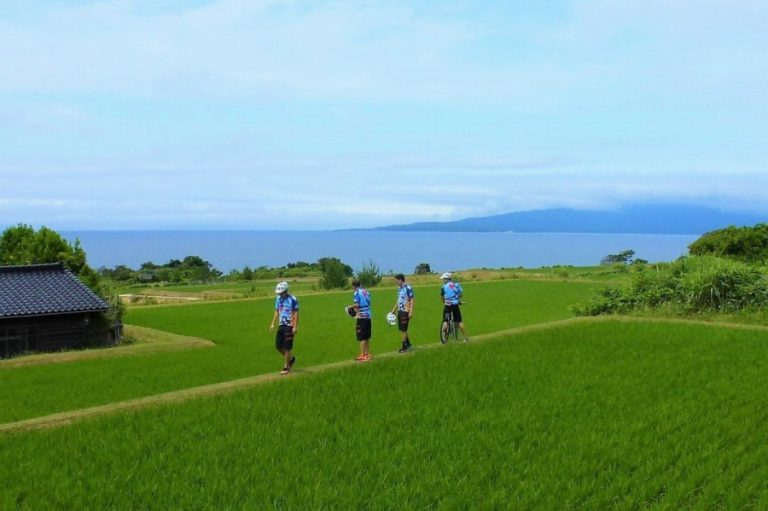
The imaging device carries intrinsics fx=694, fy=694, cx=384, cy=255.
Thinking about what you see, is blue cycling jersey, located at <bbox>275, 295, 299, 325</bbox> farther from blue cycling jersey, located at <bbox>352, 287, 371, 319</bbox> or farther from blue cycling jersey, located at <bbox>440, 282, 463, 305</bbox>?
blue cycling jersey, located at <bbox>440, 282, 463, 305</bbox>

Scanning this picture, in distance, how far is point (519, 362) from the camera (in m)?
13.0

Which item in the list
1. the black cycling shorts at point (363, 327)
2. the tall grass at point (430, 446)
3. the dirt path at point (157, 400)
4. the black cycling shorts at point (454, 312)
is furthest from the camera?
the black cycling shorts at point (454, 312)

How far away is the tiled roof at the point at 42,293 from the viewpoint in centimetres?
1748

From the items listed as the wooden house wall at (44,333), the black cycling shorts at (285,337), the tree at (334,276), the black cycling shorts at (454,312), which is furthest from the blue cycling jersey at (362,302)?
the tree at (334,276)

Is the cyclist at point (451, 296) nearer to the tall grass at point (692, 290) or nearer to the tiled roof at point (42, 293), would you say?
the tall grass at point (692, 290)

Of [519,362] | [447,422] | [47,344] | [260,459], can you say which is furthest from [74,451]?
[47,344]

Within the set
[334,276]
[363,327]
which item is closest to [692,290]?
[363,327]

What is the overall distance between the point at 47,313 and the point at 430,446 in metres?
13.4

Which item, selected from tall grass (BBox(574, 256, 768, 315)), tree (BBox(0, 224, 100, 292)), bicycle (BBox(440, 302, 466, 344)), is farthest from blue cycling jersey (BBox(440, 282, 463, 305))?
tree (BBox(0, 224, 100, 292))

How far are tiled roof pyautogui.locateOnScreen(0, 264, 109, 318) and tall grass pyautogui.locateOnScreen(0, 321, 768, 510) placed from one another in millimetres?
9314

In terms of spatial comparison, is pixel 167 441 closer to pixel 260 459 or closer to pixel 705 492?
pixel 260 459

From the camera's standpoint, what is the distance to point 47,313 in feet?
57.6

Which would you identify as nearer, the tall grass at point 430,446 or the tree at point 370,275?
the tall grass at point 430,446

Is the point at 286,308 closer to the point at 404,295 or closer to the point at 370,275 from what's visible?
the point at 404,295
